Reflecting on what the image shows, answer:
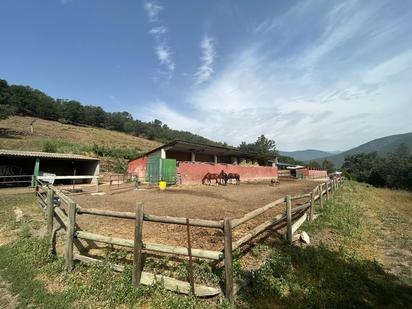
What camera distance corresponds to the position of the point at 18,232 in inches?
325

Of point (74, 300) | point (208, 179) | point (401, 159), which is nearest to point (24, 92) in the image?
point (208, 179)

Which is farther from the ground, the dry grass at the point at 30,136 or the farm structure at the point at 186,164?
the dry grass at the point at 30,136

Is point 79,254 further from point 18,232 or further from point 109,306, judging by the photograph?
point 18,232

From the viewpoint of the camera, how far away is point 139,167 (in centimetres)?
2953

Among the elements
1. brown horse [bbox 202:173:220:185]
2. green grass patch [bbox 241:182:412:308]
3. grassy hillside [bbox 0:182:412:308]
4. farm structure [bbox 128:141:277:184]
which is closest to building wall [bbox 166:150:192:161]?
farm structure [bbox 128:141:277:184]

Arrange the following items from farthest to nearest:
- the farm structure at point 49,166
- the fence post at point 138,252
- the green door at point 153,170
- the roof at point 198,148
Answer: the roof at point 198,148 → the green door at point 153,170 → the farm structure at point 49,166 → the fence post at point 138,252

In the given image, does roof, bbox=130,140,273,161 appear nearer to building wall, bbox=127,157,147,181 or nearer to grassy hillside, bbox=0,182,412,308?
building wall, bbox=127,157,147,181

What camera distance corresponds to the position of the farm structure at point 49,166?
24.1 metres

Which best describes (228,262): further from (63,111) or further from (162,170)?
(63,111)

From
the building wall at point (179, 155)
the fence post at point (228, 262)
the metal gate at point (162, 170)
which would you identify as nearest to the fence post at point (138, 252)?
the fence post at point (228, 262)

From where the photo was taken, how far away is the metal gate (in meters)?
24.5

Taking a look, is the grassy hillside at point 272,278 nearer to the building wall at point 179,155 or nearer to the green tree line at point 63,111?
the building wall at point 179,155

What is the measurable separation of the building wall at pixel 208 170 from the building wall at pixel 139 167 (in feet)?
16.7

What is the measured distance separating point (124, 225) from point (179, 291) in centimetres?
446
